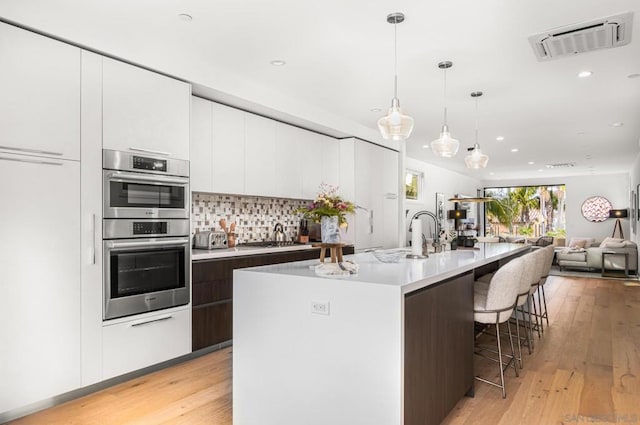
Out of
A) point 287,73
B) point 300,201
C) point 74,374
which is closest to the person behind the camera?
point 74,374

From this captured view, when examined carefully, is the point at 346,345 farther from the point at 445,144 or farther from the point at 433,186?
the point at 433,186

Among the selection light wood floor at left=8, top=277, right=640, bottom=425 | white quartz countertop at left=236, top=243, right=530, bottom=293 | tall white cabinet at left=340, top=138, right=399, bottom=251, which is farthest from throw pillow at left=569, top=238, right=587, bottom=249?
white quartz countertop at left=236, top=243, right=530, bottom=293

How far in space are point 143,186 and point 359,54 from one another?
195 cm

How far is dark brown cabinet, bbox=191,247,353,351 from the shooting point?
3527 mm

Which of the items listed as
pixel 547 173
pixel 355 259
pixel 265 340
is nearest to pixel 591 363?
pixel 355 259

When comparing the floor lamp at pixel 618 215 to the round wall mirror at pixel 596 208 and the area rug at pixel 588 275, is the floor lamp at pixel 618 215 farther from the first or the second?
the area rug at pixel 588 275

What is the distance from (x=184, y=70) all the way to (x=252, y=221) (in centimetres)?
193

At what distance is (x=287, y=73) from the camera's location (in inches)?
150

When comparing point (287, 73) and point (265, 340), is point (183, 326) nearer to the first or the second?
point (265, 340)

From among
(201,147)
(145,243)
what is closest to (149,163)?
(145,243)

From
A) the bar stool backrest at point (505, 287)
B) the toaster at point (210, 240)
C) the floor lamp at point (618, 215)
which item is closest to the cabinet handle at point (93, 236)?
the toaster at point (210, 240)

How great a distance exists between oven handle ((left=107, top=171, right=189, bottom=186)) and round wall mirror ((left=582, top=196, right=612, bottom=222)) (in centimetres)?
1255

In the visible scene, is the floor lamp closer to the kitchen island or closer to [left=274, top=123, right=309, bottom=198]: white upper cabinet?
[left=274, top=123, right=309, bottom=198]: white upper cabinet

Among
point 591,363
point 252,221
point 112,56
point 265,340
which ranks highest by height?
point 112,56
